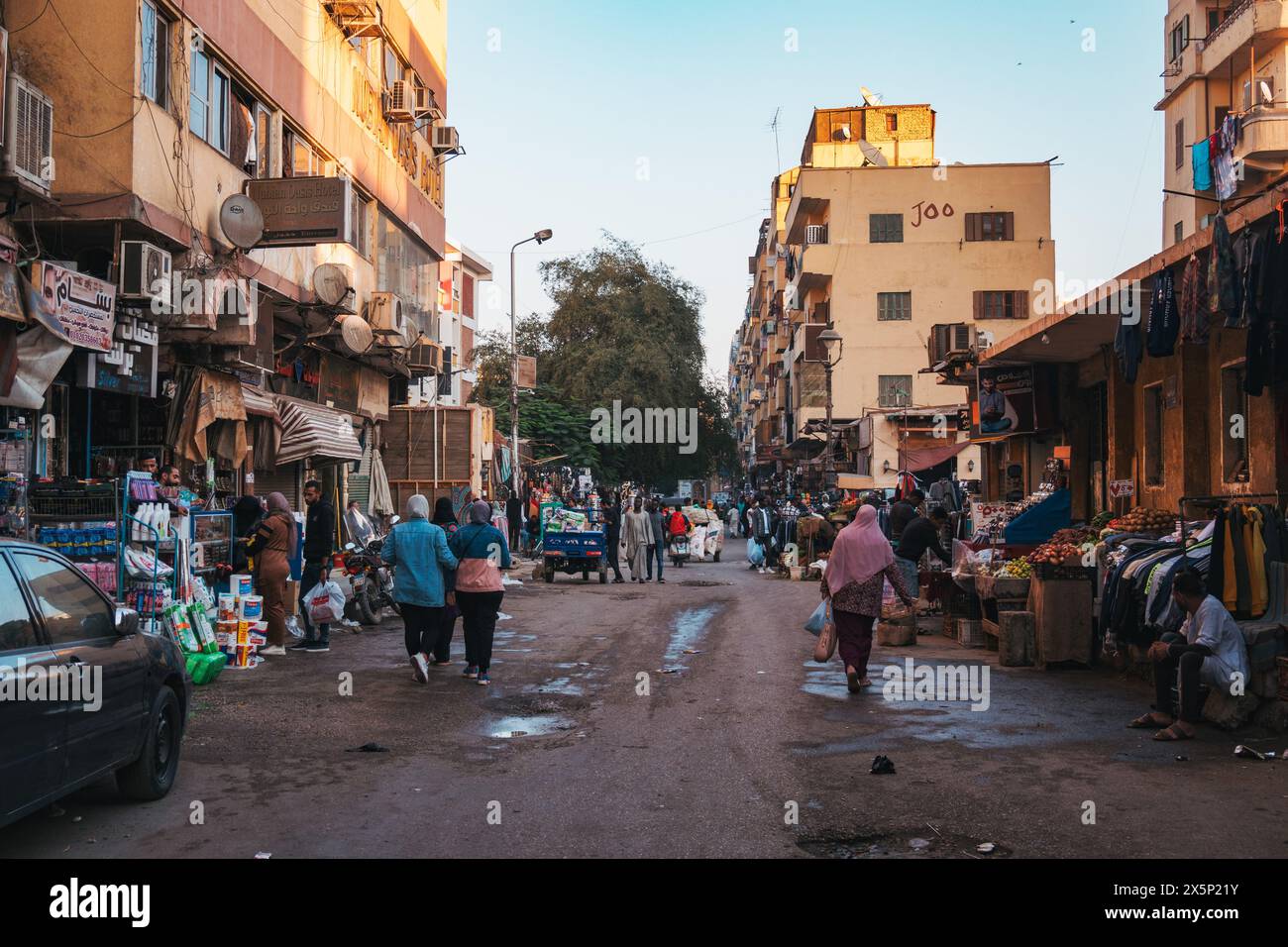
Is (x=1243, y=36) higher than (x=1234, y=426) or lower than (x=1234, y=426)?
higher

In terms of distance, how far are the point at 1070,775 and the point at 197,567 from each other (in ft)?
30.0

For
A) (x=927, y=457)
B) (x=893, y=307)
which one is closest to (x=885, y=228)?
(x=893, y=307)

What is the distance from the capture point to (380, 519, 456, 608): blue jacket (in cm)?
1162

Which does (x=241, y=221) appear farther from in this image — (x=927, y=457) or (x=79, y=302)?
(x=927, y=457)

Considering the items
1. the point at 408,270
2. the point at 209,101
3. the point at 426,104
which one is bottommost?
the point at 408,270

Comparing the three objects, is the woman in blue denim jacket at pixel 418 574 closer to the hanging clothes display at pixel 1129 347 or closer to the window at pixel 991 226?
the hanging clothes display at pixel 1129 347

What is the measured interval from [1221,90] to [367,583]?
28970 mm

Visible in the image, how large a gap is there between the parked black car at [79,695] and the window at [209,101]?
9906 mm

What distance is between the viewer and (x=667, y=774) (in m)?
7.50

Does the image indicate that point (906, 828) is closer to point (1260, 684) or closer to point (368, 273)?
point (1260, 684)

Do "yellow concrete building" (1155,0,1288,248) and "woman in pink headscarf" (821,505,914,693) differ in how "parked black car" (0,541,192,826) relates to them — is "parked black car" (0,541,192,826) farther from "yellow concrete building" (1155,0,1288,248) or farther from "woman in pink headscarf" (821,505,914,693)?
"yellow concrete building" (1155,0,1288,248)

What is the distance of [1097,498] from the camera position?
59.7 feet

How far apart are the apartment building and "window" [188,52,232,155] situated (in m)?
0.04

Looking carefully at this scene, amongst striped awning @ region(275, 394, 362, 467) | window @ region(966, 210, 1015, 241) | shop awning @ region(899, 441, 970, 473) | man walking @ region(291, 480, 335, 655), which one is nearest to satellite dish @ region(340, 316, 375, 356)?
striped awning @ region(275, 394, 362, 467)
